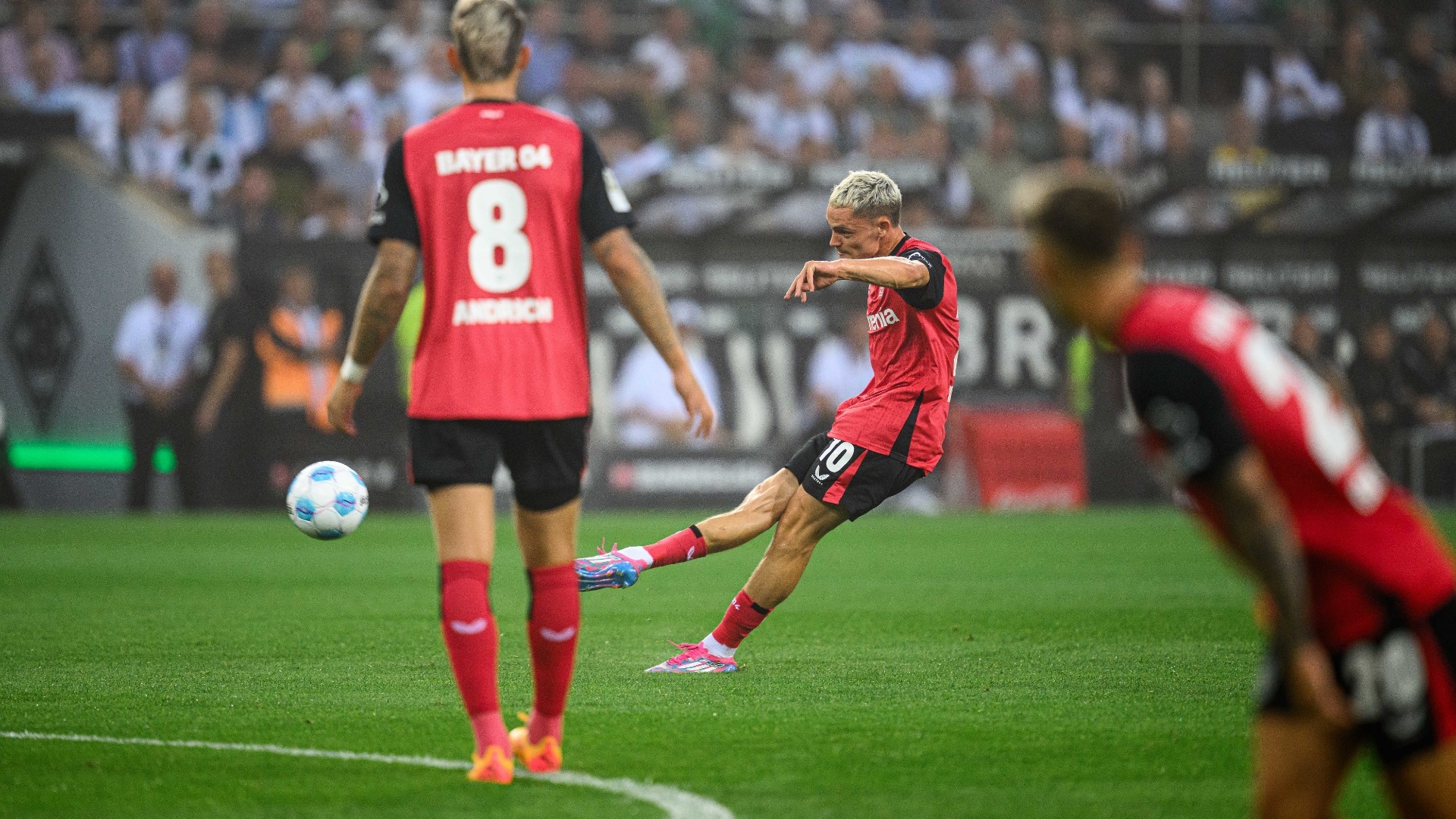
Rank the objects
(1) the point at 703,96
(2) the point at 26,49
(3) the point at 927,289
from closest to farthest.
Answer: (3) the point at 927,289
(2) the point at 26,49
(1) the point at 703,96

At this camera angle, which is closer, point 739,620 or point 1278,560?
point 1278,560

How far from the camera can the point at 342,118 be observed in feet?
64.0

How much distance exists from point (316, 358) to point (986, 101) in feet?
29.4

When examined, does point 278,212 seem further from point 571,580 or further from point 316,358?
point 571,580

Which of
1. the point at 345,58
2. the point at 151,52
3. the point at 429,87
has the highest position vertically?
the point at 151,52

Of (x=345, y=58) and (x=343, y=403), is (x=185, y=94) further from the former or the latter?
(x=343, y=403)

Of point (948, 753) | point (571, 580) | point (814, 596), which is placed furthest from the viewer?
point (814, 596)

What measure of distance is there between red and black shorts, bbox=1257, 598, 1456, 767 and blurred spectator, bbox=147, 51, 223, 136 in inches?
693

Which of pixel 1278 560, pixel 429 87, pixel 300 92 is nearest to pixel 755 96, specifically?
pixel 429 87

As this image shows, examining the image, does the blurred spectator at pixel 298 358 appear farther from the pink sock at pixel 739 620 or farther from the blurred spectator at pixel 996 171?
the pink sock at pixel 739 620

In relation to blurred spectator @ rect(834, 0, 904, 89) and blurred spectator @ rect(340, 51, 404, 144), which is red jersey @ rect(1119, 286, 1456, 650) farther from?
blurred spectator @ rect(834, 0, 904, 89)

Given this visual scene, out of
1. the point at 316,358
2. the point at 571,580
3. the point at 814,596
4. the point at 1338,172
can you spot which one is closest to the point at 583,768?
the point at 571,580

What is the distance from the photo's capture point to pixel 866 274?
6.48 m

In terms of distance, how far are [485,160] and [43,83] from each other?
16.4 metres
